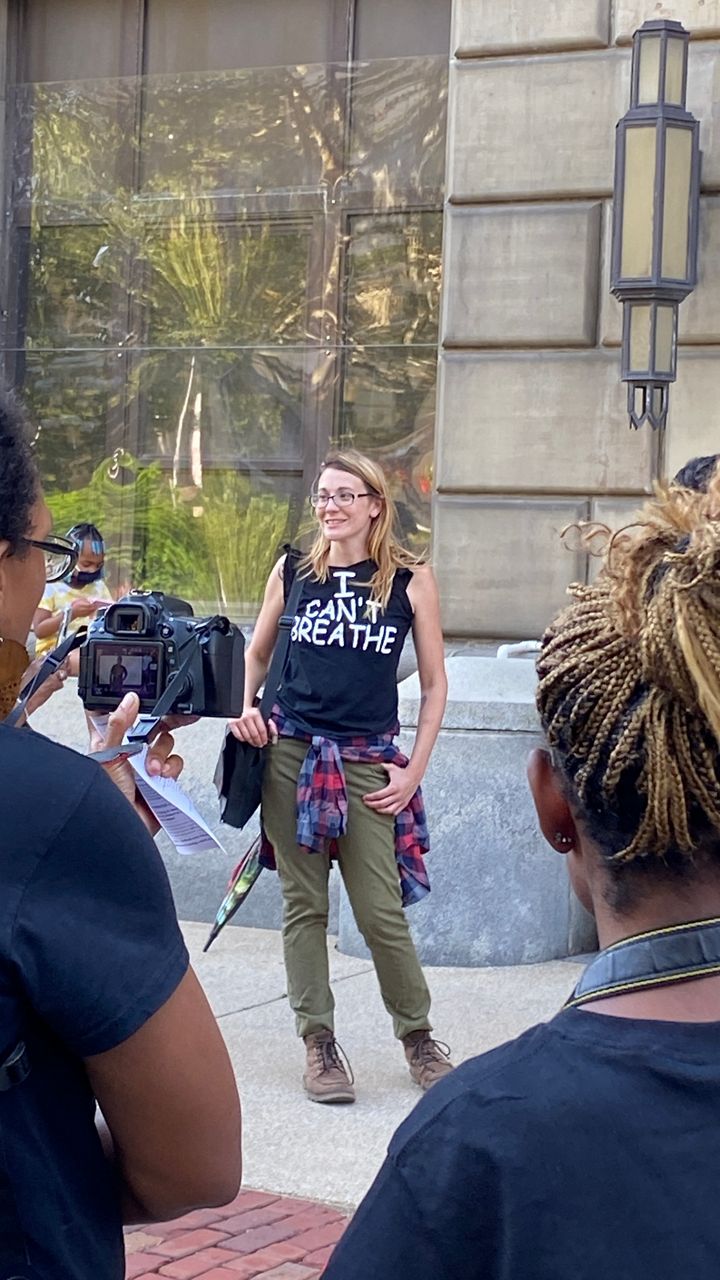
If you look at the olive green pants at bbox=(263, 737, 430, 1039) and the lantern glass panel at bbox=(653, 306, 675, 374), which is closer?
the olive green pants at bbox=(263, 737, 430, 1039)

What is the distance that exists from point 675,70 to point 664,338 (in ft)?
3.90

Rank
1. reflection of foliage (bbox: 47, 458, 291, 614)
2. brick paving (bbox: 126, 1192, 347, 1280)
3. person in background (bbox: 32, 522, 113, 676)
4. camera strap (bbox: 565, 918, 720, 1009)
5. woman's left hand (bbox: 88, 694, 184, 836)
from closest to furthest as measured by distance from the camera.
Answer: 1. camera strap (bbox: 565, 918, 720, 1009)
2. woman's left hand (bbox: 88, 694, 184, 836)
3. person in background (bbox: 32, 522, 113, 676)
4. brick paving (bbox: 126, 1192, 347, 1280)
5. reflection of foliage (bbox: 47, 458, 291, 614)

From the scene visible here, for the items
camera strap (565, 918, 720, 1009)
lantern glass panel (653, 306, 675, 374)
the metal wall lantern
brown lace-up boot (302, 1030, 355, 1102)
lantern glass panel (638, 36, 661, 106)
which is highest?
lantern glass panel (638, 36, 661, 106)

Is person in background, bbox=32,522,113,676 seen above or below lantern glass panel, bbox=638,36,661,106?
below

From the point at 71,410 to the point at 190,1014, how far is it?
8149 millimetres

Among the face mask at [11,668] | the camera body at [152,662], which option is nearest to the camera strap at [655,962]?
the face mask at [11,668]

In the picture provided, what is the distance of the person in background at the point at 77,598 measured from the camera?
335cm

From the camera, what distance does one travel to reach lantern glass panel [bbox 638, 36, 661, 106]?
7.45 meters

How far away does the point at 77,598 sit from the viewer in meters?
5.00

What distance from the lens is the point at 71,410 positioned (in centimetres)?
956

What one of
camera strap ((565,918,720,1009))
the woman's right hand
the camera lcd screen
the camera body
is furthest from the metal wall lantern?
camera strap ((565,918,720,1009))

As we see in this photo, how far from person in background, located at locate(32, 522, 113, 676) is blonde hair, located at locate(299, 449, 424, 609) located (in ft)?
2.55

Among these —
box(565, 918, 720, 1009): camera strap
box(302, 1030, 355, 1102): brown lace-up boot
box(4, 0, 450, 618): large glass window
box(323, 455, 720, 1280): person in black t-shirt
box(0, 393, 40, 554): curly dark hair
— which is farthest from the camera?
box(4, 0, 450, 618): large glass window

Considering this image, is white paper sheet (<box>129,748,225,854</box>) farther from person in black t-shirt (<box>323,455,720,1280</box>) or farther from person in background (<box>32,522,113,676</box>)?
person in black t-shirt (<box>323,455,720,1280</box>)
